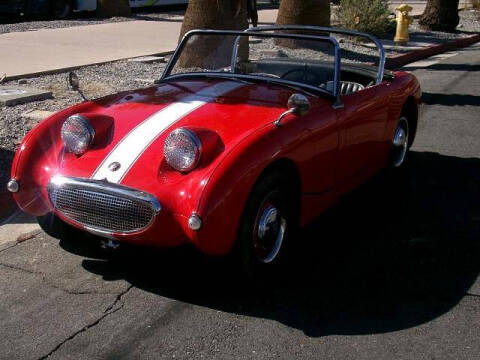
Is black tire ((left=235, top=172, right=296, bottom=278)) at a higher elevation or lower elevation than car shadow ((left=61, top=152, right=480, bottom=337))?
higher

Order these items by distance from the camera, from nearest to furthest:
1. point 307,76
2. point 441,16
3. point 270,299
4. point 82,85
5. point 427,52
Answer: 1. point 270,299
2. point 307,76
3. point 82,85
4. point 427,52
5. point 441,16

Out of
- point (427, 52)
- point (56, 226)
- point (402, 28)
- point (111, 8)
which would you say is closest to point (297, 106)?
point (56, 226)

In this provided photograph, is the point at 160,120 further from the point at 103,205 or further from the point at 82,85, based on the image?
the point at 82,85

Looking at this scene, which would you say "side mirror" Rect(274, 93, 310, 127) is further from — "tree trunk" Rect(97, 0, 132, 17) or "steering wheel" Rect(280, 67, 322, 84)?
"tree trunk" Rect(97, 0, 132, 17)

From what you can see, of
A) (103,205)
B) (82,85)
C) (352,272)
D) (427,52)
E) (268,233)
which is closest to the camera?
(103,205)

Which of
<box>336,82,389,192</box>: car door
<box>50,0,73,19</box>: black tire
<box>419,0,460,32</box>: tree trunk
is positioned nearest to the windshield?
<box>336,82,389,192</box>: car door

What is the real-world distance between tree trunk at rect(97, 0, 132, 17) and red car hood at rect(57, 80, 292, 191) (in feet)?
52.6

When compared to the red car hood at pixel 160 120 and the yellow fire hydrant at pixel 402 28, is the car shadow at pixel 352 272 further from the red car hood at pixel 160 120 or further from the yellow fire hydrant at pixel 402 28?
the yellow fire hydrant at pixel 402 28

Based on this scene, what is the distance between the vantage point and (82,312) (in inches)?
138

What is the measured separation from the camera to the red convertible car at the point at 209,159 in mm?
3389

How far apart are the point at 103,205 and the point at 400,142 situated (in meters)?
3.21

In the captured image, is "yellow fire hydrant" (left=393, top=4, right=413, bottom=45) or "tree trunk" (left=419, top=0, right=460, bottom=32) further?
"tree trunk" (left=419, top=0, right=460, bottom=32)

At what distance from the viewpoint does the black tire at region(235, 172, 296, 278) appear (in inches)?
139

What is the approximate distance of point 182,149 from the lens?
354 centimetres
